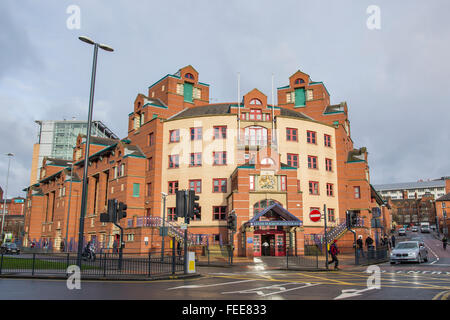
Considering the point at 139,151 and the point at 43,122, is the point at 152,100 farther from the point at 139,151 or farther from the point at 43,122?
the point at 43,122

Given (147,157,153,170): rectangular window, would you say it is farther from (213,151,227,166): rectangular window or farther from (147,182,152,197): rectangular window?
(213,151,227,166): rectangular window

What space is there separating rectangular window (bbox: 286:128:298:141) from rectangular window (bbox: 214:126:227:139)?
7.41m

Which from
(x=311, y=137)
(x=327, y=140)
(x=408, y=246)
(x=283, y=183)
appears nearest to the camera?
(x=408, y=246)

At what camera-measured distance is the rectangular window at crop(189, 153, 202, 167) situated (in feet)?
141

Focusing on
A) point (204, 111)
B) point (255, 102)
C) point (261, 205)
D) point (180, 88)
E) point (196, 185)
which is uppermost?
point (180, 88)

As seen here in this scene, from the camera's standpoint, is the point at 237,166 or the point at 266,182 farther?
the point at 237,166

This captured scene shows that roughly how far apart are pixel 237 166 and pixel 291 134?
8459mm

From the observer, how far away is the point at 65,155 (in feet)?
391

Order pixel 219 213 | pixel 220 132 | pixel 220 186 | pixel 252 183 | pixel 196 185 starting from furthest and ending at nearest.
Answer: pixel 220 132
pixel 196 185
pixel 220 186
pixel 219 213
pixel 252 183

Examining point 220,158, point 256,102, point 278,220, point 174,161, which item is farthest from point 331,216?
point 174,161

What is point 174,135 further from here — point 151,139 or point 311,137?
point 311,137

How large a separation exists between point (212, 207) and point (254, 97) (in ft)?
44.8

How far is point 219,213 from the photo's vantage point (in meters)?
41.5

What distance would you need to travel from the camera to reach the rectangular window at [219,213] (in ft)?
136
